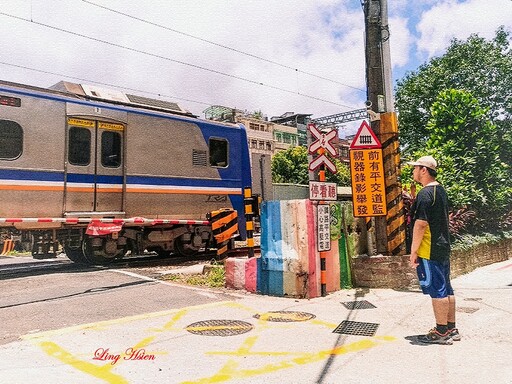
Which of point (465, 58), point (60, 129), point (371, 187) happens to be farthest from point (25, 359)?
point (465, 58)

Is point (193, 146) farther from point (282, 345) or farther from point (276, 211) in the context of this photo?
point (282, 345)

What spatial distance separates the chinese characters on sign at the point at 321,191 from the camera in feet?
20.0

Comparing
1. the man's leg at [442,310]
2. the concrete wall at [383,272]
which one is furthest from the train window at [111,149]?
the man's leg at [442,310]

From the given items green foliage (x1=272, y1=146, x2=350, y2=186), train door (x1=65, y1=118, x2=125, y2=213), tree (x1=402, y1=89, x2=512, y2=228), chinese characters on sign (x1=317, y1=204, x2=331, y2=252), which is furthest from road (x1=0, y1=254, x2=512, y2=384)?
green foliage (x1=272, y1=146, x2=350, y2=186)

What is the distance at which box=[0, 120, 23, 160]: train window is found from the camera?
26.9 feet

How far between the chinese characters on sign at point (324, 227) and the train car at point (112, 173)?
1671 mm

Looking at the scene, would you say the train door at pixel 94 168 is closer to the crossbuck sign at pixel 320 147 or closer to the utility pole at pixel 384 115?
the crossbuck sign at pixel 320 147

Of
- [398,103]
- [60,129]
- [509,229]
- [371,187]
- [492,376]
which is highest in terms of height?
[398,103]

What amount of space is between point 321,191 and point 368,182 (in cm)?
154

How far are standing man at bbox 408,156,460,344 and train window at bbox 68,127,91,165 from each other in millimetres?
7450

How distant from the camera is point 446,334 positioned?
4.06 m

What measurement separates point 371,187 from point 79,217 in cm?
613

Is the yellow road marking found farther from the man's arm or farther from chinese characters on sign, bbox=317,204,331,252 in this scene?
chinese characters on sign, bbox=317,204,331,252

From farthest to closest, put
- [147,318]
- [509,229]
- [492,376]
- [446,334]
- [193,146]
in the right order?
[509,229]
[193,146]
[147,318]
[446,334]
[492,376]
